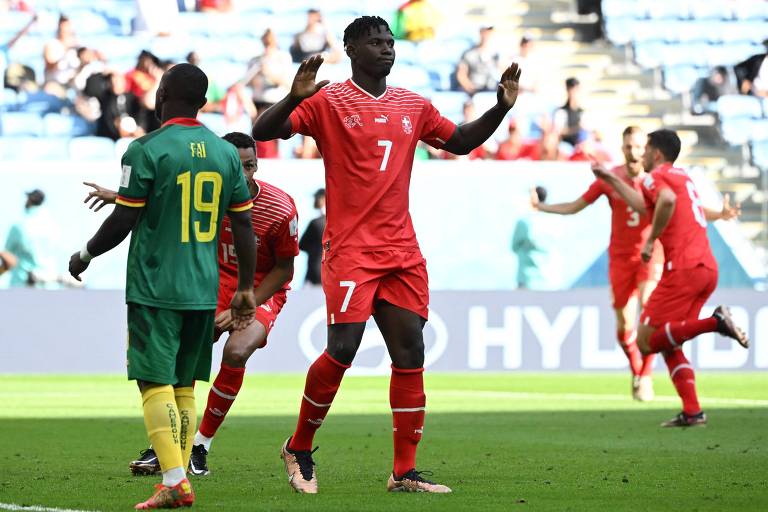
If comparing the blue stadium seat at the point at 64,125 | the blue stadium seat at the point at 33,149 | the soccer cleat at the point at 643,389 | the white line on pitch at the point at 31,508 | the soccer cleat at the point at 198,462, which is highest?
the blue stadium seat at the point at 64,125

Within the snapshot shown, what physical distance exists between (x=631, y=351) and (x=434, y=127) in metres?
7.38

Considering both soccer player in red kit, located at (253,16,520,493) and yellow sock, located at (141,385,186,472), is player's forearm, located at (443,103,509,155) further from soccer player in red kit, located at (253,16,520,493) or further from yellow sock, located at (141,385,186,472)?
yellow sock, located at (141,385,186,472)

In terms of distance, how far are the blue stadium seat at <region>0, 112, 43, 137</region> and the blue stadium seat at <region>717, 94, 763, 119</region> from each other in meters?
10.6

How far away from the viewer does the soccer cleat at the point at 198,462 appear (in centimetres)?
797

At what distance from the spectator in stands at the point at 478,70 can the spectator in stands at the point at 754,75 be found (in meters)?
4.50

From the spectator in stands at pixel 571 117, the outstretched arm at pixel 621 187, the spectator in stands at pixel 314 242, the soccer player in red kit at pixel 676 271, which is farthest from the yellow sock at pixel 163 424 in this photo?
the spectator in stands at pixel 571 117

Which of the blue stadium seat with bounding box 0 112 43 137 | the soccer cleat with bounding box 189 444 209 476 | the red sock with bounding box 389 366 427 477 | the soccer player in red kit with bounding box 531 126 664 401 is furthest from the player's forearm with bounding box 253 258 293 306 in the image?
the blue stadium seat with bounding box 0 112 43 137

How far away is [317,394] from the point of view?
24.0 ft

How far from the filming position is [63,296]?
17.2m

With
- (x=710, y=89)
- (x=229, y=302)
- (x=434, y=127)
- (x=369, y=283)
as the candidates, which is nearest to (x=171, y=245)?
(x=369, y=283)

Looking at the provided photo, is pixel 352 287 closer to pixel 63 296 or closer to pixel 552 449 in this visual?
pixel 552 449

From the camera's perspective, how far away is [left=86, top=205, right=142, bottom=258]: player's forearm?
20.4ft

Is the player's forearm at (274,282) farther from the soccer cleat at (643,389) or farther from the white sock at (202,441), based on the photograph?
the soccer cleat at (643,389)

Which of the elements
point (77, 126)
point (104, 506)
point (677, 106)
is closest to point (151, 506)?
point (104, 506)
